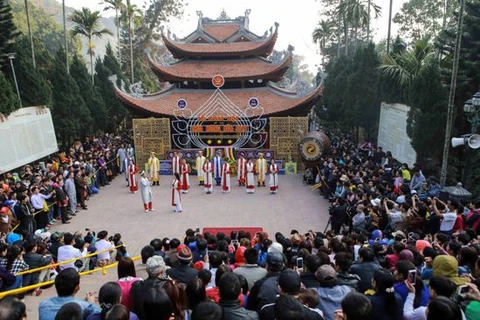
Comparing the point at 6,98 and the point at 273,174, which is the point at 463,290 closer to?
the point at 273,174

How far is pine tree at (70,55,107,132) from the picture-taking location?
82.9 feet

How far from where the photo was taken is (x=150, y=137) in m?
20.9

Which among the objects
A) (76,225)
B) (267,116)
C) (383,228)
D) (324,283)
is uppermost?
(267,116)

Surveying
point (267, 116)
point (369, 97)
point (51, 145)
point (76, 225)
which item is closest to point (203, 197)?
point (76, 225)

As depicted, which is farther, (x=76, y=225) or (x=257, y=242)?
(x=76, y=225)

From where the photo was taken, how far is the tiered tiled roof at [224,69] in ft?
72.8

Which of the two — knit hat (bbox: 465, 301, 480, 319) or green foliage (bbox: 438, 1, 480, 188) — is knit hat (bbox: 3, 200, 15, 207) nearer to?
knit hat (bbox: 465, 301, 480, 319)

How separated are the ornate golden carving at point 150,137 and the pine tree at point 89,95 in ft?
18.5

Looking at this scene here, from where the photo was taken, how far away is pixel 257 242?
724 centimetres

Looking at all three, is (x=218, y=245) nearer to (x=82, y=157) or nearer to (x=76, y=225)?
(x=76, y=225)

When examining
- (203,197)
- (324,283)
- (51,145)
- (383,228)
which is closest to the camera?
(324,283)

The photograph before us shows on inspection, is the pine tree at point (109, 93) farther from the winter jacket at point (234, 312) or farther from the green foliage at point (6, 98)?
the winter jacket at point (234, 312)

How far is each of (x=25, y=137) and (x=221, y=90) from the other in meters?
10.2

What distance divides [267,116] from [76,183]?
10630 mm
